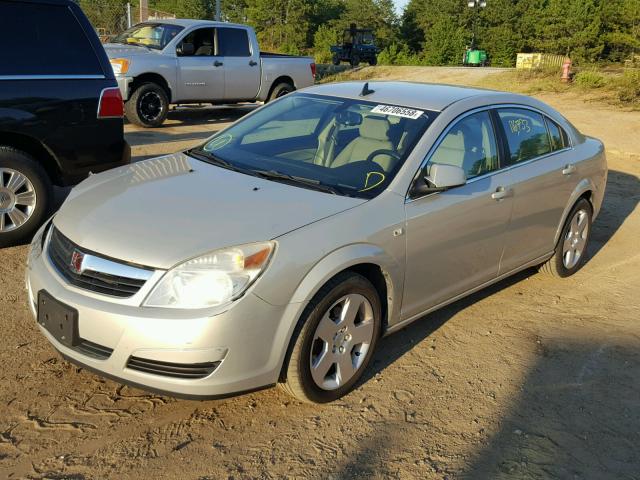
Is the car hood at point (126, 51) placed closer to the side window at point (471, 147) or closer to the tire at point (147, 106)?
the tire at point (147, 106)

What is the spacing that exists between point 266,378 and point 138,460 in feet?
2.19

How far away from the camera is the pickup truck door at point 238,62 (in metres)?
12.8

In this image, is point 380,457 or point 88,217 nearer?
point 380,457

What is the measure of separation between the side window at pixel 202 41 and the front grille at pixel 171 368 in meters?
10.4

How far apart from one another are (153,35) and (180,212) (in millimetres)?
10038

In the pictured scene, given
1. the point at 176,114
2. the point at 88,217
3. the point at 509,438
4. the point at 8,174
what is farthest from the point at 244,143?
the point at 176,114

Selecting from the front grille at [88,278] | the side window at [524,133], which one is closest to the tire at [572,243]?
the side window at [524,133]

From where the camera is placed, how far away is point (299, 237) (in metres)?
3.15

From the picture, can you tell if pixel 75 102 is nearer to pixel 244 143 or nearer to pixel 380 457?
pixel 244 143

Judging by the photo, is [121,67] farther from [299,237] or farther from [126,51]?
[299,237]

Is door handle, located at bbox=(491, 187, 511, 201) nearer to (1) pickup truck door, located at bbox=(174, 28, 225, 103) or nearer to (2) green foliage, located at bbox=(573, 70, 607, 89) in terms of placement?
(1) pickup truck door, located at bbox=(174, 28, 225, 103)

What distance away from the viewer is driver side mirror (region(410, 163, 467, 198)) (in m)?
3.75

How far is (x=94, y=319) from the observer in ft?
9.62

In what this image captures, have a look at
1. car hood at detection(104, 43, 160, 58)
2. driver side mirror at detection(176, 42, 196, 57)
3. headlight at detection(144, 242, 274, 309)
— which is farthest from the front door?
driver side mirror at detection(176, 42, 196, 57)
